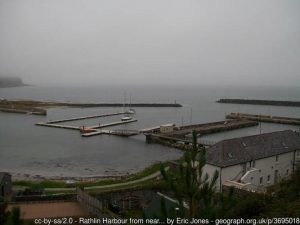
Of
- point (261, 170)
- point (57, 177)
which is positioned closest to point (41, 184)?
point (57, 177)

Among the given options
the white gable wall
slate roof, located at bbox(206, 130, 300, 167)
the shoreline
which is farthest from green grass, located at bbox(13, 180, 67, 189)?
slate roof, located at bbox(206, 130, 300, 167)

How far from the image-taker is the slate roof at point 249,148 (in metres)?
21.2

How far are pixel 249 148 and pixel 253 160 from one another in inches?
45.1

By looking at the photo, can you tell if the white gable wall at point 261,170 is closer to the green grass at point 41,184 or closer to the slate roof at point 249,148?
the slate roof at point 249,148

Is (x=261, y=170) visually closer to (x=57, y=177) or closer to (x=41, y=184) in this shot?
(x=41, y=184)

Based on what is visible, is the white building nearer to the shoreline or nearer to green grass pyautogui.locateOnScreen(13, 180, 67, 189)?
the shoreline

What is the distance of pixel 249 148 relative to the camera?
2320 centimetres

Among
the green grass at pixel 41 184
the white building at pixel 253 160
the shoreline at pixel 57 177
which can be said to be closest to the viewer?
the white building at pixel 253 160

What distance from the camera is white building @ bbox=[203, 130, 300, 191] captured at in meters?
20.6

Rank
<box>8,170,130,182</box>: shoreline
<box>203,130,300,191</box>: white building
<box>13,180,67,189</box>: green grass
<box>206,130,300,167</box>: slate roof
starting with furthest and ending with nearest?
<box>8,170,130,182</box>: shoreline < <box>13,180,67,189</box>: green grass < <box>206,130,300,167</box>: slate roof < <box>203,130,300,191</box>: white building

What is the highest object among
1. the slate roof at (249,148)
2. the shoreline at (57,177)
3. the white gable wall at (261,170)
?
the slate roof at (249,148)

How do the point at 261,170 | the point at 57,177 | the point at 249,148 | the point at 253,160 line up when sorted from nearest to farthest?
the point at 253,160, the point at 261,170, the point at 249,148, the point at 57,177

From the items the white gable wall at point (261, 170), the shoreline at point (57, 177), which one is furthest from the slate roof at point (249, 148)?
the shoreline at point (57, 177)

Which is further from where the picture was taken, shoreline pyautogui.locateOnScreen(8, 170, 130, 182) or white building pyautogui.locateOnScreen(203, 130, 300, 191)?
shoreline pyautogui.locateOnScreen(8, 170, 130, 182)
